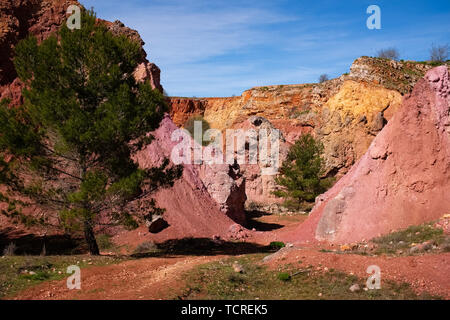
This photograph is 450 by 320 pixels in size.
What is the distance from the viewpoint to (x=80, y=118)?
1271 cm

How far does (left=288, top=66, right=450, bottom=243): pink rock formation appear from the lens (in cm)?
1538

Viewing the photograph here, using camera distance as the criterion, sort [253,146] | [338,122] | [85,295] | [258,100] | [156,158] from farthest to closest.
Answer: [258,100] → [338,122] → [253,146] → [156,158] → [85,295]

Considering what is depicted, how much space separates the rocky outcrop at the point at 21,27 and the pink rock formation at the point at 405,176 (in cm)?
1096

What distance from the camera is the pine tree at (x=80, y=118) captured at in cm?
1267

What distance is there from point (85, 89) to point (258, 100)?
1514 inches

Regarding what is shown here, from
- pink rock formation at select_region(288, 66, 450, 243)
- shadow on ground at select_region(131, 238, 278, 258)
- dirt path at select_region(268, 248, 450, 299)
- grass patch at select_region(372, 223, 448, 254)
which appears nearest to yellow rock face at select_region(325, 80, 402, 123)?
pink rock formation at select_region(288, 66, 450, 243)

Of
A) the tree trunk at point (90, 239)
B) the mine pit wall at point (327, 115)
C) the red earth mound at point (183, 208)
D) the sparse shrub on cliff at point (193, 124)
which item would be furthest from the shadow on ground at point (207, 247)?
the sparse shrub on cliff at point (193, 124)

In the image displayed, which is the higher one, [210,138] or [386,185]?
[210,138]

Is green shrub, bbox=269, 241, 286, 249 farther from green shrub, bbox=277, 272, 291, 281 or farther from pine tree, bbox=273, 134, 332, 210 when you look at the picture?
pine tree, bbox=273, 134, 332, 210

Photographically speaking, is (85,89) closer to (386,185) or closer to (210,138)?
(386,185)

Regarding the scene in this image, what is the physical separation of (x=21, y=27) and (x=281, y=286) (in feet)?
60.7

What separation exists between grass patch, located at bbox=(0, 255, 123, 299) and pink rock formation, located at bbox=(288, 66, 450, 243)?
8.81 m
